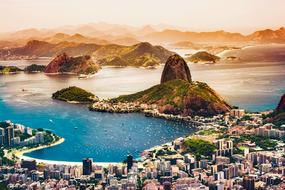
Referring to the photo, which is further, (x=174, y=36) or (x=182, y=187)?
(x=174, y=36)

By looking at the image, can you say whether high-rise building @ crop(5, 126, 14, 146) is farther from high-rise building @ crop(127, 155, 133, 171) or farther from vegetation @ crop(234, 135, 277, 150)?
vegetation @ crop(234, 135, 277, 150)

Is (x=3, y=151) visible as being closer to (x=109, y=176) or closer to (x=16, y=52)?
(x=109, y=176)

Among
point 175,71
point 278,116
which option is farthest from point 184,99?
point 278,116

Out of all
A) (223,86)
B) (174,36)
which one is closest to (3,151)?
(223,86)

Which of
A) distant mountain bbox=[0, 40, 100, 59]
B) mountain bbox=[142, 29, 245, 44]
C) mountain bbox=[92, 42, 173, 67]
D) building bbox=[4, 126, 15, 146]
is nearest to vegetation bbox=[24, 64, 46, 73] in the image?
mountain bbox=[92, 42, 173, 67]

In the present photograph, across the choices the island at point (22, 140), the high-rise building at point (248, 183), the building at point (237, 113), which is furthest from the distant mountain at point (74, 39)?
the high-rise building at point (248, 183)

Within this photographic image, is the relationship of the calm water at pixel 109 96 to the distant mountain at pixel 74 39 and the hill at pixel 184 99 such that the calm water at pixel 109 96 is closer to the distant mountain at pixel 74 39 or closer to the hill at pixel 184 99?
the hill at pixel 184 99
